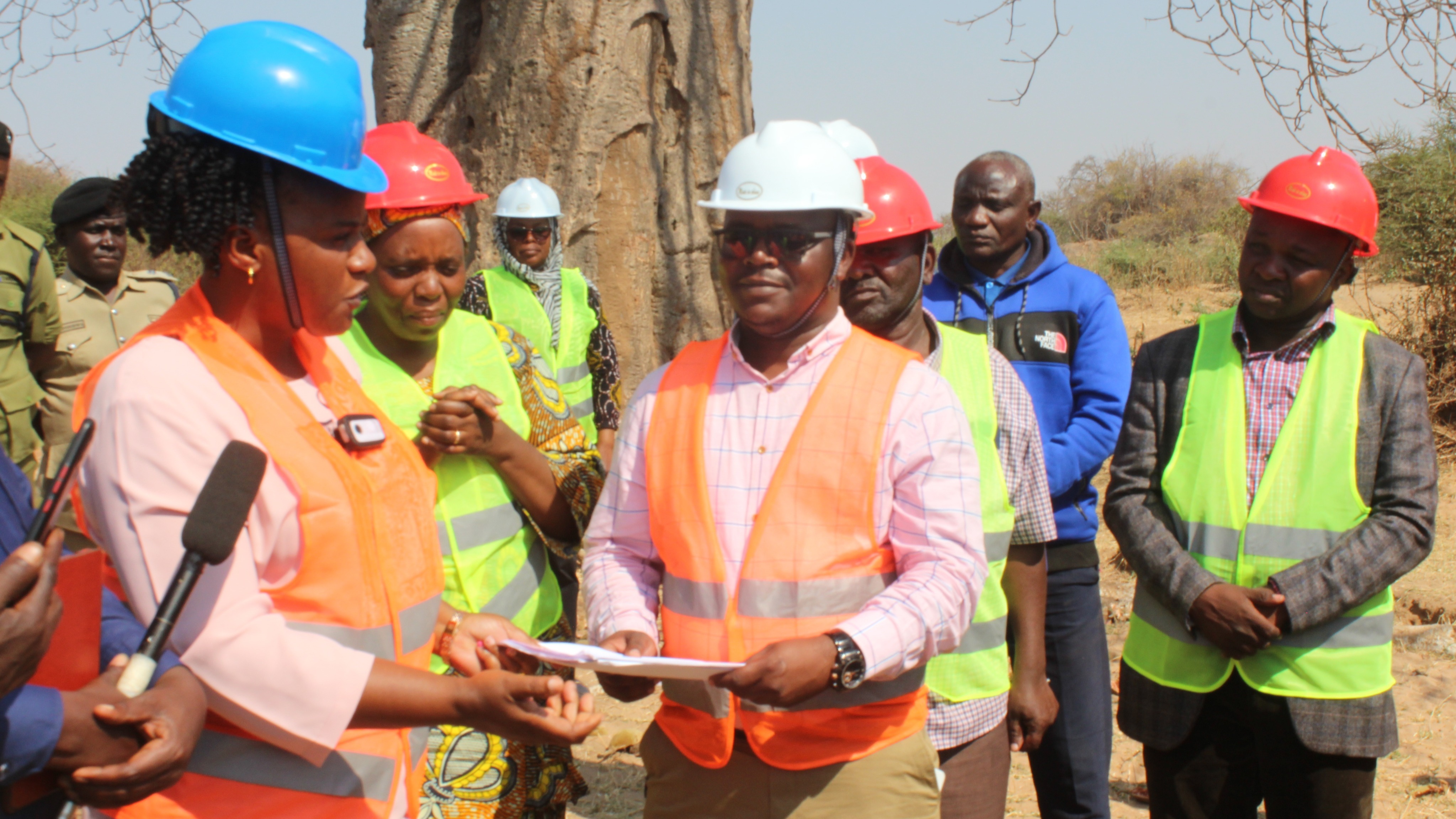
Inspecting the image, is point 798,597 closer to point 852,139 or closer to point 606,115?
point 852,139

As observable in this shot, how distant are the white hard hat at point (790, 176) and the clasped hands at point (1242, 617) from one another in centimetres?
148

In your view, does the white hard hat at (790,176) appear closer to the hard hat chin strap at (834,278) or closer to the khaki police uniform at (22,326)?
the hard hat chin strap at (834,278)

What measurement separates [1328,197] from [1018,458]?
3.69ft

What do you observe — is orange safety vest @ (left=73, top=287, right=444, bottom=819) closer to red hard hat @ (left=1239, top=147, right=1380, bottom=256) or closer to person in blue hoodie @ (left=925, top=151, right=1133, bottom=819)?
person in blue hoodie @ (left=925, top=151, right=1133, bottom=819)

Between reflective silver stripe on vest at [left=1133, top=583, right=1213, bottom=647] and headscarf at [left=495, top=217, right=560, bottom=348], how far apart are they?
2217mm

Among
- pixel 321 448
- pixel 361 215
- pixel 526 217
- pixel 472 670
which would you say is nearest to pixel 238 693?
pixel 321 448

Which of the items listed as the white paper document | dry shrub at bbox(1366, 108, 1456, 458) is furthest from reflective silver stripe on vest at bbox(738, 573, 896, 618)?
dry shrub at bbox(1366, 108, 1456, 458)

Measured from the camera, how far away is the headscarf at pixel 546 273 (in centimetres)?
412

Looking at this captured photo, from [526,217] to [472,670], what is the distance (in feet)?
9.16

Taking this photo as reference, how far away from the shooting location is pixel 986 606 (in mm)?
2701

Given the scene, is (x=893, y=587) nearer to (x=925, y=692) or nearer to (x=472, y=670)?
(x=925, y=692)

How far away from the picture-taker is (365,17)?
5.32 m

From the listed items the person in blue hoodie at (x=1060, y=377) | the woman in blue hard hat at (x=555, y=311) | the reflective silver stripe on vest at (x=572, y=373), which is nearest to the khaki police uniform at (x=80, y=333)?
the woman in blue hard hat at (x=555, y=311)

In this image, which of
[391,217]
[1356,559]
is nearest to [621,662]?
[391,217]
